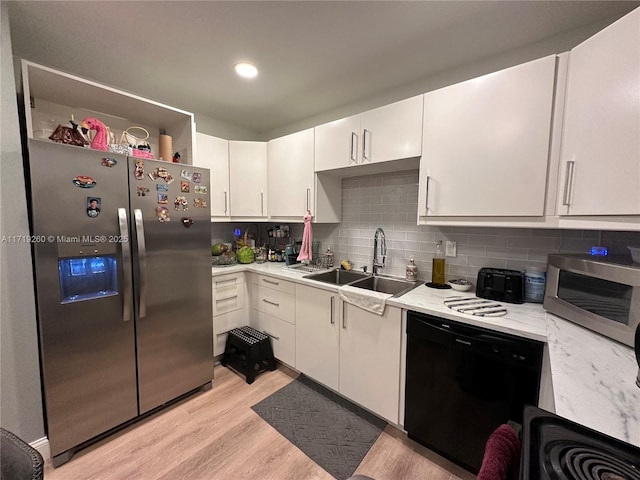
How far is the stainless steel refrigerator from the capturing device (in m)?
1.36

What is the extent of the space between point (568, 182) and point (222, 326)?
2616 mm

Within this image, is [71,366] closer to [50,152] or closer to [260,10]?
[50,152]

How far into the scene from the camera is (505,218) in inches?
55.9

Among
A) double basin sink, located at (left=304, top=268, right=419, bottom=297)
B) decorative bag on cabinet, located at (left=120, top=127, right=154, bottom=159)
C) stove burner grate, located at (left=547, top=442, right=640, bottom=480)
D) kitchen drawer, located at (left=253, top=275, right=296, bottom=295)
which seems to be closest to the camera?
stove burner grate, located at (left=547, top=442, right=640, bottom=480)

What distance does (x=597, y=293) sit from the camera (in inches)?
42.6

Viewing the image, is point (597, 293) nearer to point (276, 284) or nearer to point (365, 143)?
point (365, 143)

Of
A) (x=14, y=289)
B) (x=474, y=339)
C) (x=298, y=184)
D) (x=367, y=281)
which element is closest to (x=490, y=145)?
A: (x=474, y=339)

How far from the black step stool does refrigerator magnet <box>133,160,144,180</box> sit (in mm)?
1526

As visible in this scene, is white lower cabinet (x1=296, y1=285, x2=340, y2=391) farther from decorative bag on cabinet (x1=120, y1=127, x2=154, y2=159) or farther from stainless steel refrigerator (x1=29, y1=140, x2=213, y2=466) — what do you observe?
decorative bag on cabinet (x1=120, y1=127, x2=154, y2=159)

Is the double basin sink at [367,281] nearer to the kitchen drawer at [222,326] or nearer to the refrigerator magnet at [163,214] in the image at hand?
the kitchen drawer at [222,326]

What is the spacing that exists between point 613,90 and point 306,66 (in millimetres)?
1628

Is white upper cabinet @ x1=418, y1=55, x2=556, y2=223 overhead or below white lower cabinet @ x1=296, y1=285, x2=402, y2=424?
overhead

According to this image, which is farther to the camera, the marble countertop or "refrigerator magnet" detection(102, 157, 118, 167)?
"refrigerator magnet" detection(102, 157, 118, 167)

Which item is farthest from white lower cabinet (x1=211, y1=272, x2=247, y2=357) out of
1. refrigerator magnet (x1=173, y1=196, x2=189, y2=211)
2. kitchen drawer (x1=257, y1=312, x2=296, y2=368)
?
refrigerator magnet (x1=173, y1=196, x2=189, y2=211)
